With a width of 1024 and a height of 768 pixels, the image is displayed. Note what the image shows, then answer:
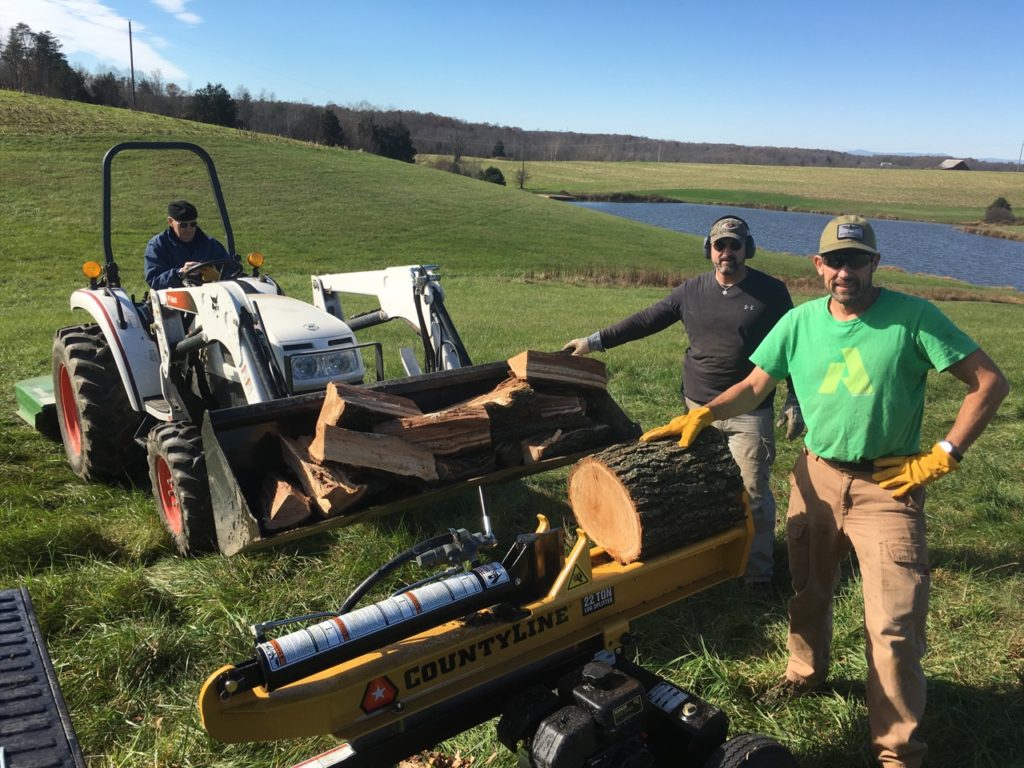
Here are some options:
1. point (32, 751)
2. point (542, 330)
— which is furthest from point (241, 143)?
point (32, 751)

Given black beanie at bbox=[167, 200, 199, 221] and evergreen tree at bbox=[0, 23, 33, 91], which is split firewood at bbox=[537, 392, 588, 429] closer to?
black beanie at bbox=[167, 200, 199, 221]

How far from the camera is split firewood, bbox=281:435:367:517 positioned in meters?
3.68

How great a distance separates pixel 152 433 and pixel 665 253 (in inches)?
1335

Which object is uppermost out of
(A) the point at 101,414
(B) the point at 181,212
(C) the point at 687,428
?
(B) the point at 181,212

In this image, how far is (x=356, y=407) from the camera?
3898 millimetres

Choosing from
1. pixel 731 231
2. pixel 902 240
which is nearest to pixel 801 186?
pixel 902 240

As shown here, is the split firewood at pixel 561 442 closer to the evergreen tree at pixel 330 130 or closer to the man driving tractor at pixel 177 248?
the man driving tractor at pixel 177 248

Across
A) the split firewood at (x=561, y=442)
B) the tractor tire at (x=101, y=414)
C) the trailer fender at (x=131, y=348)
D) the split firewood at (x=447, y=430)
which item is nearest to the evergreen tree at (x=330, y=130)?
the tractor tire at (x=101, y=414)

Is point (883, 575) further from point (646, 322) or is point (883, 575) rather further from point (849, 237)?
point (646, 322)

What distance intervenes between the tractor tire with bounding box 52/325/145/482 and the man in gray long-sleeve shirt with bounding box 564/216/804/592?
3948mm

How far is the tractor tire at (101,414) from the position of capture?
18.4 ft

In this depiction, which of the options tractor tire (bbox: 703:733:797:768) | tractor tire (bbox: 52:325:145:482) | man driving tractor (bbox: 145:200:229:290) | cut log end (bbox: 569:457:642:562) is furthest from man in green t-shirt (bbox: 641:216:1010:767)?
man driving tractor (bbox: 145:200:229:290)

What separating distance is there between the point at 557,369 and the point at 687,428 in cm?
129

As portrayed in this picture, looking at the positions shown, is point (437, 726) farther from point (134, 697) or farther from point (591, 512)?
point (134, 697)
